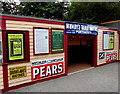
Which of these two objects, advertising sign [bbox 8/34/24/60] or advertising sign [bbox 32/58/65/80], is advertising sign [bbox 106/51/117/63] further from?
advertising sign [bbox 8/34/24/60]

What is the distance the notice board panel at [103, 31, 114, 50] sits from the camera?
769 centimetres

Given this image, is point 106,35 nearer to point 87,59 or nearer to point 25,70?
point 87,59

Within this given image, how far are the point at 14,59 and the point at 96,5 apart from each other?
1359cm

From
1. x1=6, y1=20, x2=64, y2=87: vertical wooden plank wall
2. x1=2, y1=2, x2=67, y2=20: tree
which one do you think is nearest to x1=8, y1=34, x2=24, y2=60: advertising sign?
x1=6, y1=20, x2=64, y2=87: vertical wooden plank wall

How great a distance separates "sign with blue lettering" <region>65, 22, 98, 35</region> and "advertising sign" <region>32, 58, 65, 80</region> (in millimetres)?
1723

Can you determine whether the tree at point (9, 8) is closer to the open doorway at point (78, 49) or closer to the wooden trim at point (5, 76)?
the open doorway at point (78, 49)

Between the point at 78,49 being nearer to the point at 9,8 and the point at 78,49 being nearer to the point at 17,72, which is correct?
the point at 17,72

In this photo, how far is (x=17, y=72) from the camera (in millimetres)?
3963

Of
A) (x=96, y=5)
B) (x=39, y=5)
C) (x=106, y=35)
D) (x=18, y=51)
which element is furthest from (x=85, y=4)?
(x=18, y=51)

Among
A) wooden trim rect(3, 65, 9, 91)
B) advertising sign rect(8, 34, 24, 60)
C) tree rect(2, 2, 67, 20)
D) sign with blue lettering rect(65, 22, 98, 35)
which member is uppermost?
tree rect(2, 2, 67, 20)

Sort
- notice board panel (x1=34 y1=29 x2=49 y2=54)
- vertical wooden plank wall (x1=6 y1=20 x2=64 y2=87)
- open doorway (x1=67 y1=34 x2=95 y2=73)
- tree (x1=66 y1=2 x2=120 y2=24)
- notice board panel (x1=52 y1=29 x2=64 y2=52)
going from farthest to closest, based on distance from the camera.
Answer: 1. tree (x1=66 y1=2 x2=120 y2=24)
2. open doorway (x1=67 y1=34 x2=95 y2=73)
3. notice board panel (x1=52 y1=29 x2=64 y2=52)
4. notice board panel (x1=34 y1=29 x2=49 y2=54)
5. vertical wooden plank wall (x1=6 y1=20 x2=64 y2=87)

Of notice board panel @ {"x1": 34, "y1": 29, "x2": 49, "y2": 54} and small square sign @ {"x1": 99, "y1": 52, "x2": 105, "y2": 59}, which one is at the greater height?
notice board panel @ {"x1": 34, "y1": 29, "x2": 49, "y2": 54}

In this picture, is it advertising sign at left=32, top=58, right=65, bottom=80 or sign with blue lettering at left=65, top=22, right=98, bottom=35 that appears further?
sign with blue lettering at left=65, top=22, right=98, bottom=35

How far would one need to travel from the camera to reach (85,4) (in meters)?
14.2
